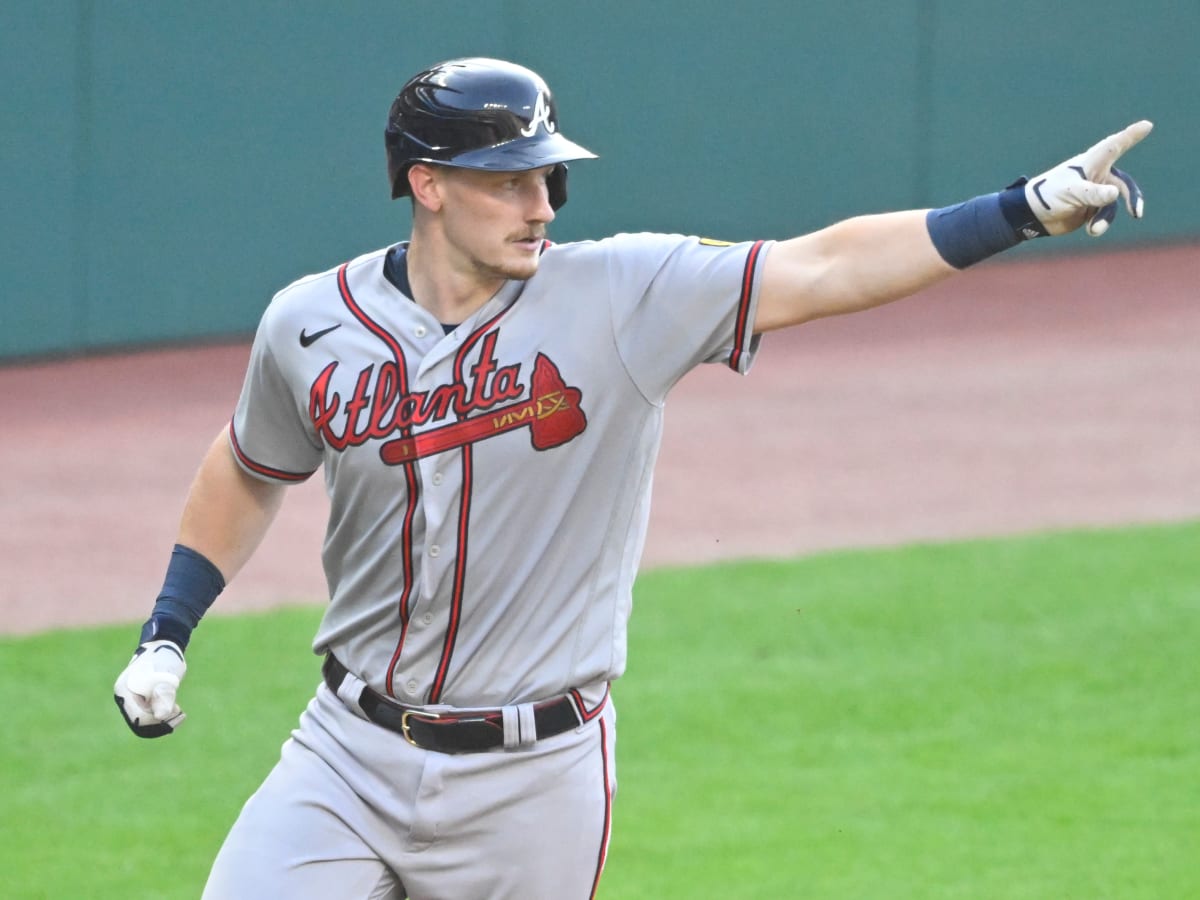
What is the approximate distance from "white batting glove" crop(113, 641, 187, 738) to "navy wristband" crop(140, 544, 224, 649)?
0.39ft

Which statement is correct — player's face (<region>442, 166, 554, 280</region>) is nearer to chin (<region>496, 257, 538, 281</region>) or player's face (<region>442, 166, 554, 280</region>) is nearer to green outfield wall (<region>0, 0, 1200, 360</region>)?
chin (<region>496, 257, 538, 281</region>)

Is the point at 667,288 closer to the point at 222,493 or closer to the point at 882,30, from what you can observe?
the point at 222,493

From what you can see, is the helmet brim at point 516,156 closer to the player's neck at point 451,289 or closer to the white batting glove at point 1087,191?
the player's neck at point 451,289

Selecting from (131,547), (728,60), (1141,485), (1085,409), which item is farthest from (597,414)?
(728,60)

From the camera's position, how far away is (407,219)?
43.5ft

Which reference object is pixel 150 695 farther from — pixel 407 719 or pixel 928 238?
pixel 928 238

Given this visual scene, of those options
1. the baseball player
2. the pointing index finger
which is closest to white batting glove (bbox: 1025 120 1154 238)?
the pointing index finger

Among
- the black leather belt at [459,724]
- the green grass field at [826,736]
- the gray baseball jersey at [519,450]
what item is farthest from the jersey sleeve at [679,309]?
the green grass field at [826,736]

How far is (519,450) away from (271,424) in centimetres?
58

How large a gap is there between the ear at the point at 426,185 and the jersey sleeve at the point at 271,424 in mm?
363

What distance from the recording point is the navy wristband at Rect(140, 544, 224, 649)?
4.19m

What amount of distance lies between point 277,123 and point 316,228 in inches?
27.6

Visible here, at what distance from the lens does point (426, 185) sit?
13.2 ft

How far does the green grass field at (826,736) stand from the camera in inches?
237
